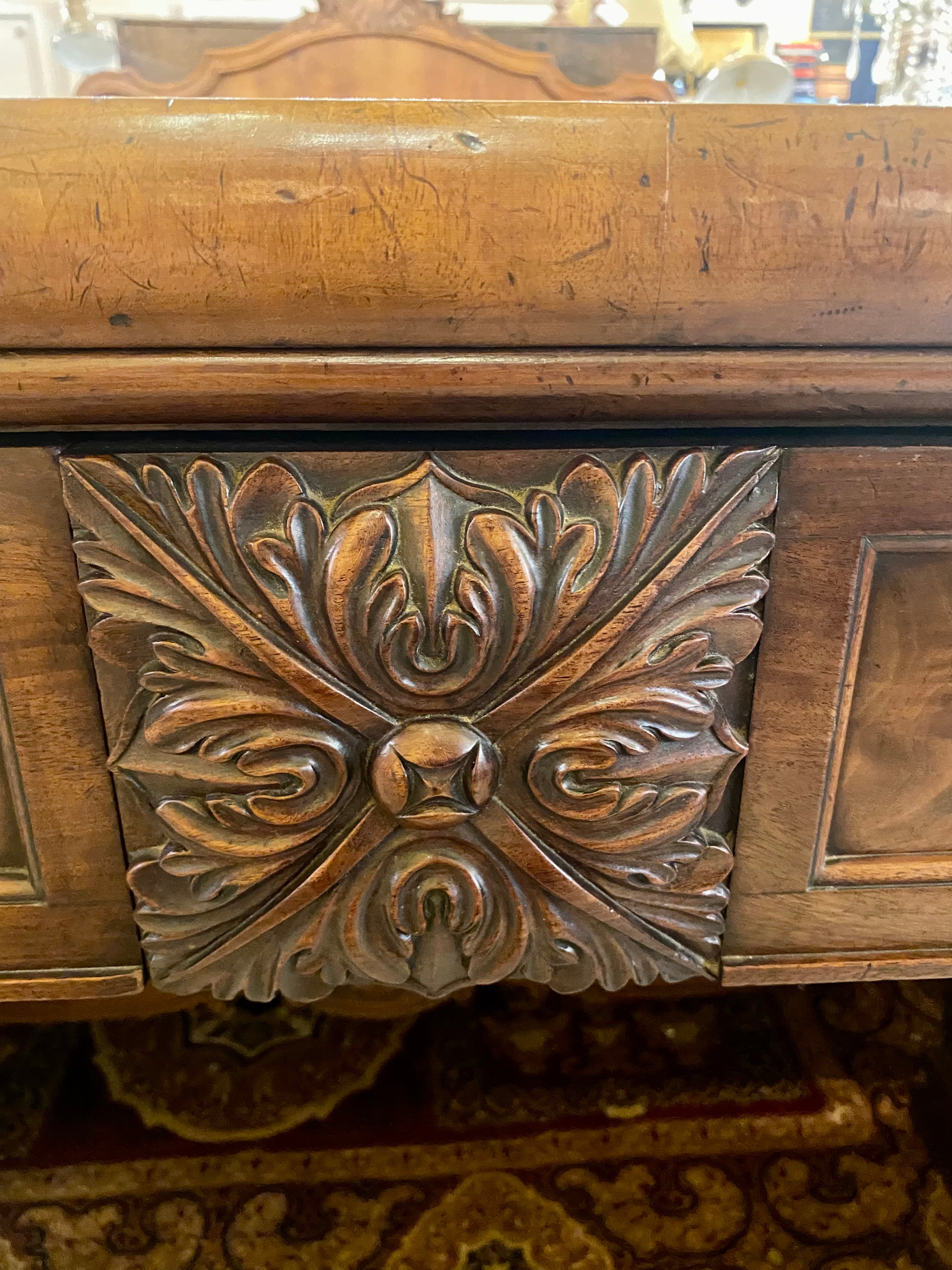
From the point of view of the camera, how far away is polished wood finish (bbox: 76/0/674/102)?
917 mm

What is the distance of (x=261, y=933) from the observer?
1.18ft

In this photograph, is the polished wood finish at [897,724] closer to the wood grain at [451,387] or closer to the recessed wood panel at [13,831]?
the wood grain at [451,387]

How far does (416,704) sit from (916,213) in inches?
9.3

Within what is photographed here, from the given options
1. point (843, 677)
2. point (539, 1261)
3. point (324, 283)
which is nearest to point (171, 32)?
point (324, 283)

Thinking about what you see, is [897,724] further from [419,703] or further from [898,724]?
[419,703]

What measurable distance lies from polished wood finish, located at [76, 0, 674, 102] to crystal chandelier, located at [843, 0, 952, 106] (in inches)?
11.6

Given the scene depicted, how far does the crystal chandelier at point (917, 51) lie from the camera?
0.79 meters

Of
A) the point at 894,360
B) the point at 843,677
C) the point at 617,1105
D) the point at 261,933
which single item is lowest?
the point at 617,1105

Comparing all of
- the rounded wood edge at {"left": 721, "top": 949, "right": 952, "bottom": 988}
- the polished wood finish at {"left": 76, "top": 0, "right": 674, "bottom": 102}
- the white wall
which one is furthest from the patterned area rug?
the white wall

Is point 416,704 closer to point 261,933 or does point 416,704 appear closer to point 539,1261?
point 261,933

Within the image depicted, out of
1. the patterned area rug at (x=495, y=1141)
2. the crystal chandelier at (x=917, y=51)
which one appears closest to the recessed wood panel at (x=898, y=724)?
the patterned area rug at (x=495, y=1141)

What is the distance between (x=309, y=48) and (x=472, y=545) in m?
0.88

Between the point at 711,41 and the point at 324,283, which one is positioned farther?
the point at 711,41

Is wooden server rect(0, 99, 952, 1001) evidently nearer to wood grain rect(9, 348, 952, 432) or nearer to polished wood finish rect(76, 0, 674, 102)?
wood grain rect(9, 348, 952, 432)
